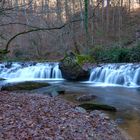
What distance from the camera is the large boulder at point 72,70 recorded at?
24781mm

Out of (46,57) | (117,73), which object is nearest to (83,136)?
(117,73)

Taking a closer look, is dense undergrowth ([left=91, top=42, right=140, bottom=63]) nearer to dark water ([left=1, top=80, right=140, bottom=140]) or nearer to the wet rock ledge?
dark water ([left=1, top=80, right=140, bottom=140])

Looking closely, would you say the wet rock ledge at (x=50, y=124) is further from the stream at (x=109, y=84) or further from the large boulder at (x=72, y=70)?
the large boulder at (x=72, y=70)

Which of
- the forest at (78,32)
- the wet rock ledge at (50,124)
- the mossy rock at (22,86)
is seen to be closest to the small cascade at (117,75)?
the mossy rock at (22,86)

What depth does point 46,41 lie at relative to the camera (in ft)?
150

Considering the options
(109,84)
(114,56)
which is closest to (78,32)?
(114,56)

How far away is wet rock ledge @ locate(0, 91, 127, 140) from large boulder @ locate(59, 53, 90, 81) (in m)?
13.2

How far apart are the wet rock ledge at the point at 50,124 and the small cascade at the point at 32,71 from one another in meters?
15.7

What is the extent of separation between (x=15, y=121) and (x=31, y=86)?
10.9 meters

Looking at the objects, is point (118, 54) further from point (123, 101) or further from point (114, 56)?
point (123, 101)

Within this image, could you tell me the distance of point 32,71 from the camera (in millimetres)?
28625

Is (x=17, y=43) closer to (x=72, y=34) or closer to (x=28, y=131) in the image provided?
(x=72, y=34)

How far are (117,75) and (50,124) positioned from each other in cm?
1460

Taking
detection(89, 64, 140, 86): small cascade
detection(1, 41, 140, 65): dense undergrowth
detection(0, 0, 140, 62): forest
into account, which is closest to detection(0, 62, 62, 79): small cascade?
detection(1, 41, 140, 65): dense undergrowth
